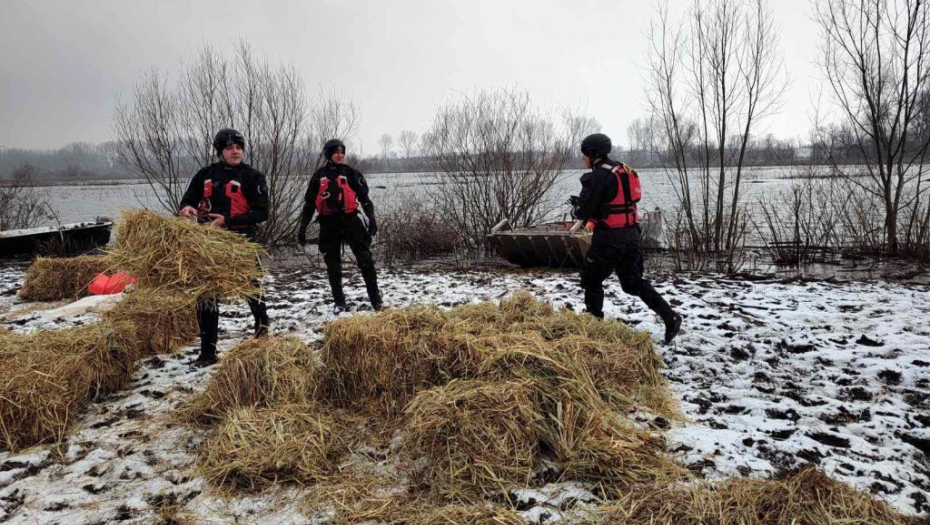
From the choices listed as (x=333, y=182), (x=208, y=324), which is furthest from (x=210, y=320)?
(x=333, y=182)

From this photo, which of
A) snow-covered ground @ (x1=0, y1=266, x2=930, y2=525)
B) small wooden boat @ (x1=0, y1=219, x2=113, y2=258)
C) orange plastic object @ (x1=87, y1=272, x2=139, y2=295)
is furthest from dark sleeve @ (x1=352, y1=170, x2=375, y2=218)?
small wooden boat @ (x1=0, y1=219, x2=113, y2=258)

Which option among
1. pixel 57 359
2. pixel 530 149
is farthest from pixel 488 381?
pixel 530 149

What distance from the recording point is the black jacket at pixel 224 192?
176 inches

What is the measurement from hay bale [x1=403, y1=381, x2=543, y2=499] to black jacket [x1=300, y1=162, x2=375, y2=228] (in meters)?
3.24

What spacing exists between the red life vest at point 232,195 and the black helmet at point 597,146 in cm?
299

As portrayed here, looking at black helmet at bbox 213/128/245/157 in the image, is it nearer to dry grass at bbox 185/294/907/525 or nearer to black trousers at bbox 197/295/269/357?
black trousers at bbox 197/295/269/357

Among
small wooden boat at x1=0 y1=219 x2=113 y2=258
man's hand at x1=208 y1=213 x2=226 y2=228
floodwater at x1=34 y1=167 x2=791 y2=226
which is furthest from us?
floodwater at x1=34 y1=167 x2=791 y2=226

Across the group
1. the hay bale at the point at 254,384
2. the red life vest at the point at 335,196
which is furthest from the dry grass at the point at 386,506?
the red life vest at the point at 335,196

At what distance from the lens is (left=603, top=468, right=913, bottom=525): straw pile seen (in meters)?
2.22

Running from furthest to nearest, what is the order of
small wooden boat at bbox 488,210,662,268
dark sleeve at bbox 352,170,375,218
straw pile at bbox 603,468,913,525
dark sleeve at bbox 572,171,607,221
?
small wooden boat at bbox 488,210,662,268, dark sleeve at bbox 352,170,375,218, dark sleeve at bbox 572,171,607,221, straw pile at bbox 603,468,913,525

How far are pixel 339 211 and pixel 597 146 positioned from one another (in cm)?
291

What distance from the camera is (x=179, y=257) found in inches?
149

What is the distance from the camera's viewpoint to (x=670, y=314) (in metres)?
4.77

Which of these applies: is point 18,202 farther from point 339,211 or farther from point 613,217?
point 613,217
